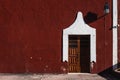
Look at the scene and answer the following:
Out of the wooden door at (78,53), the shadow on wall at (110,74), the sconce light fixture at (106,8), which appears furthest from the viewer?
the wooden door at (78,53)

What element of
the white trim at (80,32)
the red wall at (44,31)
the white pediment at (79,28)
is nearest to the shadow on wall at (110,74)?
the red wall at (44,31)

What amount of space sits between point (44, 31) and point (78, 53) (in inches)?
86.1

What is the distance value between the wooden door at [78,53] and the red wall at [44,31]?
486 mm

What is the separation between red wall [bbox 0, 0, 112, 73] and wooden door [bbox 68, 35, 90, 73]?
0.49m

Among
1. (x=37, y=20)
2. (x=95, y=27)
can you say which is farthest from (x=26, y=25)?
(x=95, y=27)

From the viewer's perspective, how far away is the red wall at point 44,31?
22.1 metres

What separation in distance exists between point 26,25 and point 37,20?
65 cm

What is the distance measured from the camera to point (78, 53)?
2236cm

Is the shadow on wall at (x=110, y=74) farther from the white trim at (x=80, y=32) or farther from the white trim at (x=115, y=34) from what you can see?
the white trim at (x=80, y=32)

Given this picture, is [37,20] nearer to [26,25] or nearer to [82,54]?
[26,25]

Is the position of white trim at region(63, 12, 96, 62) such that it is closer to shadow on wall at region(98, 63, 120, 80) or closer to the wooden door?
the wooden door

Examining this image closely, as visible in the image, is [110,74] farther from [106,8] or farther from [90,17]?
[106,8]

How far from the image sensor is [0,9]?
22125mm

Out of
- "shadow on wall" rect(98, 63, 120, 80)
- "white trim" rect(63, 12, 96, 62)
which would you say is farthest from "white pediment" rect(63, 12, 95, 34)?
"shadow on wall" rect(98, 63, 120, 80)
